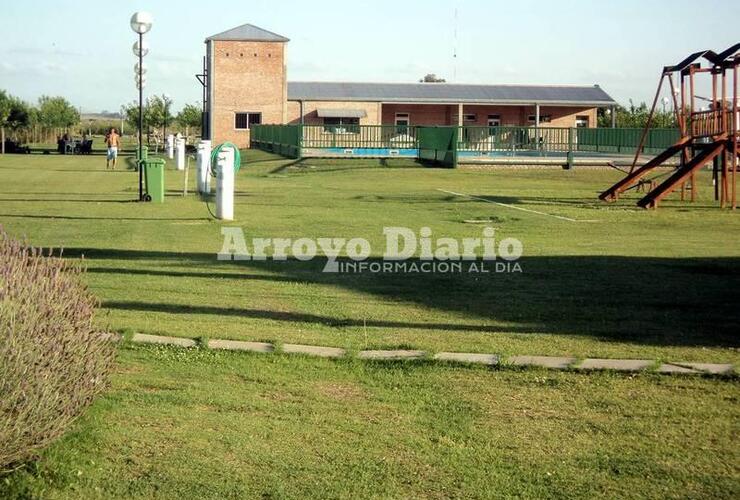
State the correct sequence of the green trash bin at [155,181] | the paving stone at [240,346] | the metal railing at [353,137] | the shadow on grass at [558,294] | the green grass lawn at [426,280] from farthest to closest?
the metal railing at [353,137], the green trash bin at [155,181], the shadow on grass at [558,294], the green grass lawn at [426,280], the paving stone at [240,346]

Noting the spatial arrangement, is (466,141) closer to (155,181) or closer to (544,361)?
(155,181)

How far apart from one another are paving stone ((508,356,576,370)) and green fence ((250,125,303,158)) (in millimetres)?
38403

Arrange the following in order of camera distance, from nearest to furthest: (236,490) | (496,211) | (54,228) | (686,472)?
1. (236,490)
2. (686,472)
3. (54,228)
4. (496,211)

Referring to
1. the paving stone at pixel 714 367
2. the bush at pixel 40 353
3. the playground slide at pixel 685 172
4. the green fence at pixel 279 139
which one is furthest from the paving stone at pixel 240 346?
the green fence at pixel 279 139

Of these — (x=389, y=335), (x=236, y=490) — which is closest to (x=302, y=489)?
(x=236, y=490)

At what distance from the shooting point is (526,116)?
75.8 meters

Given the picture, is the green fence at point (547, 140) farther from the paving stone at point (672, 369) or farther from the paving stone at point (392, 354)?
the paving stone at point (672, 369)

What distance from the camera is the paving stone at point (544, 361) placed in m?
7.85

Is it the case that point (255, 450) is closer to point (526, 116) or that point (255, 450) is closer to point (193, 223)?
point (193, 223)

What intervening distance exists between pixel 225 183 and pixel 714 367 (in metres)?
13.4

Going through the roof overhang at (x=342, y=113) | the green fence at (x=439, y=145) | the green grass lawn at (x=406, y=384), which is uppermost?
the roof overhang at (x=342, y=113)

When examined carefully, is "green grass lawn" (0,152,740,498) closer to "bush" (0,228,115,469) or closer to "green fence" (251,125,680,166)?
"bush" (0,228,115,469)

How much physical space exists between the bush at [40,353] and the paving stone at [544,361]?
3.37 metres

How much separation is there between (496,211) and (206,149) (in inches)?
362
